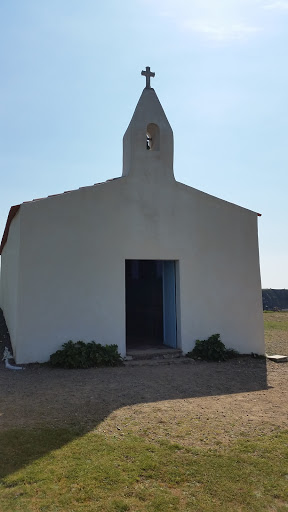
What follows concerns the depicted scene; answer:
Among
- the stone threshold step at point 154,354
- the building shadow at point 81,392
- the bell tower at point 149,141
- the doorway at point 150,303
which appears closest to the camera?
the building shadow at point 81,392

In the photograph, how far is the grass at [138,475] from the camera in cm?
316

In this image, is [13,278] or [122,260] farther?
[13,278]

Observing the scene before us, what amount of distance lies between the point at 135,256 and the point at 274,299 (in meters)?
24.9

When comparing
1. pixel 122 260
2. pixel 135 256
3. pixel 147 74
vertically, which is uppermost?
pixel 147 74

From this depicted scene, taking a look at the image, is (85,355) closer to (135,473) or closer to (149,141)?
(135,473)

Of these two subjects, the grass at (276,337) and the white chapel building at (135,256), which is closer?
the white chapel building at (135,256)

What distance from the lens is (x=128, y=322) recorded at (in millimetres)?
15344

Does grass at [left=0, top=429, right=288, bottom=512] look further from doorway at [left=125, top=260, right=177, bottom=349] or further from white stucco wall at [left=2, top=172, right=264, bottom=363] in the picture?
doorway at [left=125, top=260, right=177, bottom=349]

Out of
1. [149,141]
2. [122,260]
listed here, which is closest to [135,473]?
[122,260]

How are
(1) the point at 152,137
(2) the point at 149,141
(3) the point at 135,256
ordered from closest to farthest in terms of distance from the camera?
(3) the point at 135,256 → (1) the point at 152,137 → (2) the point at 149,141

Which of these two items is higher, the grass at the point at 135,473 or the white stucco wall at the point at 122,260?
the white stucco wall at the point at 122,260

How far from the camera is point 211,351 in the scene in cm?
967

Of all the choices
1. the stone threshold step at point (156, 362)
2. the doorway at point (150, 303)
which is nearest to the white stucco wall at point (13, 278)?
the stone threshold step at point (156, 362)

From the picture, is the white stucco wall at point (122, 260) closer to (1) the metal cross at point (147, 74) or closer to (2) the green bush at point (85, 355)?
(2) the green bush at point (85, 355)
